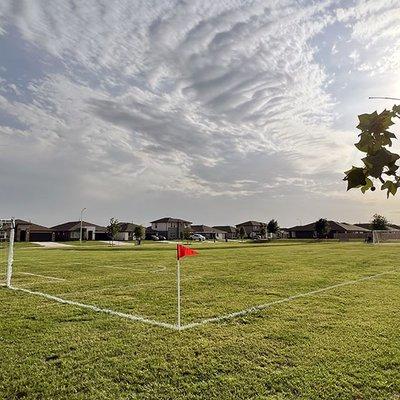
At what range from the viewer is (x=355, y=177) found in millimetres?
2061

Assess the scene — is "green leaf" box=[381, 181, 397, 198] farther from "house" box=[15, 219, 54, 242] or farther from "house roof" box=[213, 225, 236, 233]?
"house roof" box=[213, 225, 236, 233]

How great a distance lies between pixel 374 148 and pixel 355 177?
0.21 m

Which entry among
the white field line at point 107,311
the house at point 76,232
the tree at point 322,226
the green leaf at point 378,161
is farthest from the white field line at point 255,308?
the house at point 76,232

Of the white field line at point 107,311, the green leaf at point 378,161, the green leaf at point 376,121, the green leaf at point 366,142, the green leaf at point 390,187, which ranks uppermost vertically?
the green leaf at point 376,121

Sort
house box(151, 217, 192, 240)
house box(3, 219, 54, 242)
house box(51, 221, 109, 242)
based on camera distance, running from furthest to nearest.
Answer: house box(151, 217, 192, 240) < house box(51, 221, 109, 242) < house box(3, 219, 54, 242)

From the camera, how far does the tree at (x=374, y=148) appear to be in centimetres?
204

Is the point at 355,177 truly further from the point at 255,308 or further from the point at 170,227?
the point at 170,227

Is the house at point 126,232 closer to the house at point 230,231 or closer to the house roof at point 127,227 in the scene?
the house roof at point 127,227

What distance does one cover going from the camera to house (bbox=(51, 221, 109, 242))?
93.1 m

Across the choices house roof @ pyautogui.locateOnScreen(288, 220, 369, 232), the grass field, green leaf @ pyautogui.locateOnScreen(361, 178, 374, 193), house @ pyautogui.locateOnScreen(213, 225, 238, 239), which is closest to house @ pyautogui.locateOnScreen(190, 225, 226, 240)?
house @ pyautogui.locateOnScreen(213, 225, 238, 239)

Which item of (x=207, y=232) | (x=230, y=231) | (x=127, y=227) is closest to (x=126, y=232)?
(x=127, y=227)

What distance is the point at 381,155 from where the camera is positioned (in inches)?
80.3

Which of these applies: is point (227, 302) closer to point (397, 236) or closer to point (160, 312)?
point (160, 312)

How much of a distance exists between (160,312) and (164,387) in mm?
4031
